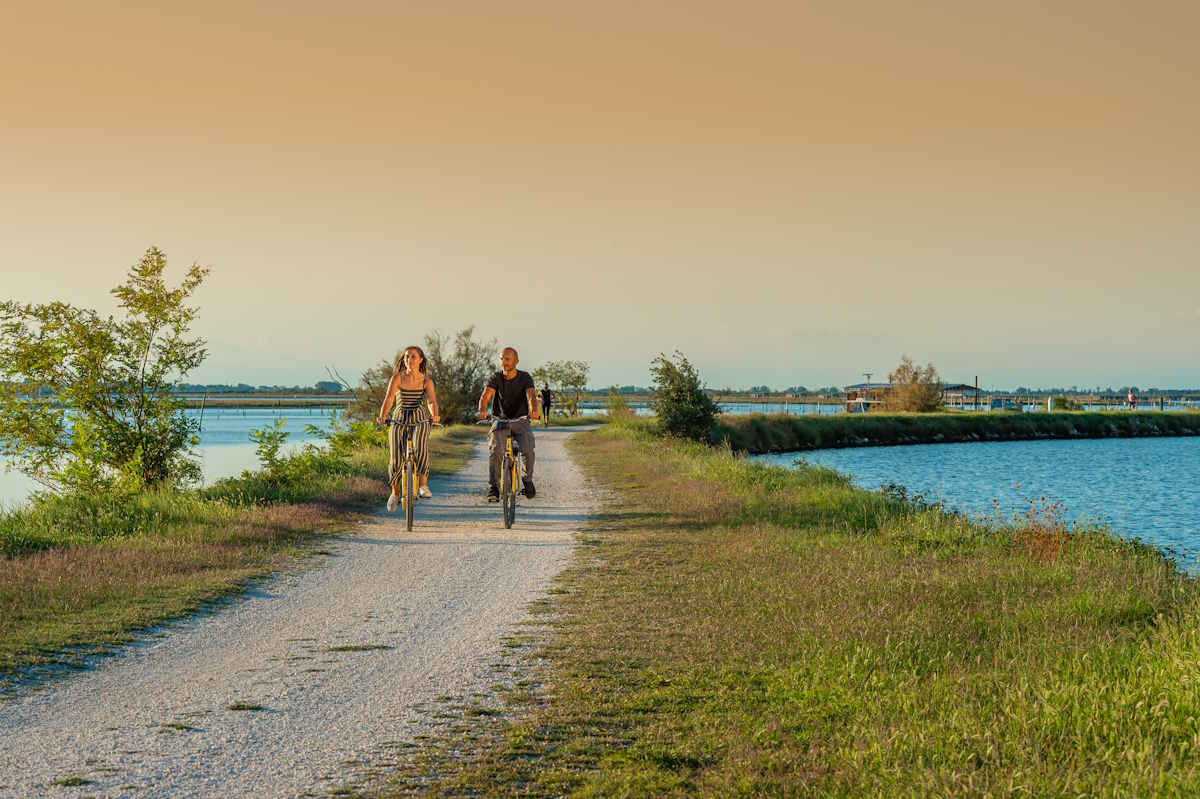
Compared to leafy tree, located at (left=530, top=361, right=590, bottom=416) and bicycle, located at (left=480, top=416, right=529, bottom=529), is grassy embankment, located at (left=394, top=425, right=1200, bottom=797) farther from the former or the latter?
leafy tree, located at (left=530, top=361, right=590, bottom=416)

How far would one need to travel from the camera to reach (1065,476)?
42031 mm

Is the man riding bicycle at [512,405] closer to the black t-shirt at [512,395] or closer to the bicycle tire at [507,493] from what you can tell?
the black t-shirt at [512,395]

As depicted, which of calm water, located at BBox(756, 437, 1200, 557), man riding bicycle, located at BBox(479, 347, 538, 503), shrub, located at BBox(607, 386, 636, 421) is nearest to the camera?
man riding bicycle, located at BBox(479, 347, 538, 503)

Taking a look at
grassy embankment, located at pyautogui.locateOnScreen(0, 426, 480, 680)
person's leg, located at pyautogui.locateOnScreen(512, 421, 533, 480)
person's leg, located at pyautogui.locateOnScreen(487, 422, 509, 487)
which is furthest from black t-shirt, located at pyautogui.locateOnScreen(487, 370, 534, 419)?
grassy embankment, located at pyautogui.locateOnScreen(0, 426, 480, 680)

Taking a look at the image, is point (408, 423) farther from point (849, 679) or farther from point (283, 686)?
point (849, 679)

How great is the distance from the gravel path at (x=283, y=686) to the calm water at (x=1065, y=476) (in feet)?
43.9

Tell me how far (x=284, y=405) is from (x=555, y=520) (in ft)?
453

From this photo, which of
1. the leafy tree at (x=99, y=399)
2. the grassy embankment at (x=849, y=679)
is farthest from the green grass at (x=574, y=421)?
the grassy embankment at (x=849, y=679)

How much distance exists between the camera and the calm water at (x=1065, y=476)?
1033 inches

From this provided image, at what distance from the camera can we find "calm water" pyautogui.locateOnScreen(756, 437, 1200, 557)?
86.1 feet

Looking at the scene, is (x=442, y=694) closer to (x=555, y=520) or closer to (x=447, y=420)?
(x=555, y=520)

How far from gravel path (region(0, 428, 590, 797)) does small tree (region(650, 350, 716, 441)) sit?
1214 inches

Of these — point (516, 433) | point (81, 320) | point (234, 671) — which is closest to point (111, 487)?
point (81, 320)

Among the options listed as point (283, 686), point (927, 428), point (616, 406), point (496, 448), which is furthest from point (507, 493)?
point (927, 428)
